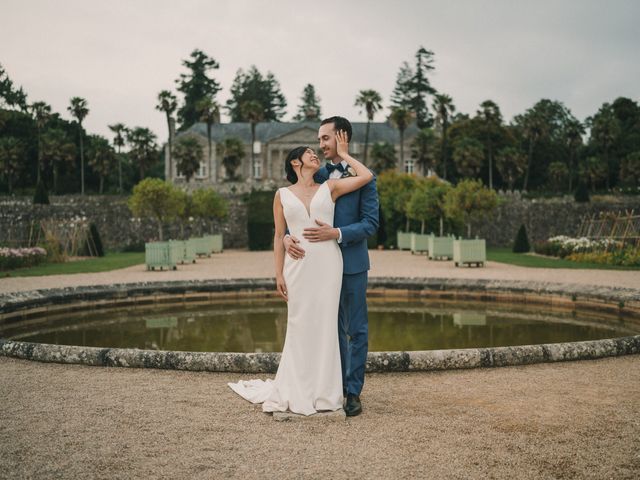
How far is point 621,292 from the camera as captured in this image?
32.4 feet

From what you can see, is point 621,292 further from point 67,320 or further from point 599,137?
point 599,137

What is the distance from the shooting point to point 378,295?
11.7 m

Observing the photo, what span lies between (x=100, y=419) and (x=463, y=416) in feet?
7.69

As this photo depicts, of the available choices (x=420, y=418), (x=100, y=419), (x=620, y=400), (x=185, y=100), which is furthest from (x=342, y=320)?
(x=185, y=100)

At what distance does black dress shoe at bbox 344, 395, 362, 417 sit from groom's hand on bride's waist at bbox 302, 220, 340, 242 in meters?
1.07

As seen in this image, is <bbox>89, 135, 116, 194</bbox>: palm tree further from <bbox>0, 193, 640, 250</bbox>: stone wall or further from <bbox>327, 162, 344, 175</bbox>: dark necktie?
<bbox>327, 162, 344, 175</bbox>: dark necktie

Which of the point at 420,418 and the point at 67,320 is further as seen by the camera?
the point at 67,320

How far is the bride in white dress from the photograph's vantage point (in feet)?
13.8

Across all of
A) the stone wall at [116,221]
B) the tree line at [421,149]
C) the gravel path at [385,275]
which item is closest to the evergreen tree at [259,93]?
the tree line at [421,149]

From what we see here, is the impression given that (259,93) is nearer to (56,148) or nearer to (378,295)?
(56,148)

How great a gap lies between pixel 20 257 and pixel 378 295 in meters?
12.8

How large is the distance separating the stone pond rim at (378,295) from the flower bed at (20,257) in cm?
932

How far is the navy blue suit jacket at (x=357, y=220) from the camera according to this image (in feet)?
14.1

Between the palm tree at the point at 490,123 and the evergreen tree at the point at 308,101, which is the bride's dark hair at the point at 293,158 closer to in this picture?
the palm tree at the point at 490,123
